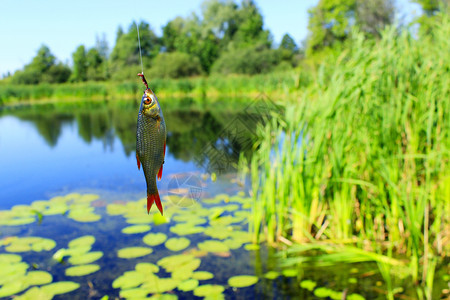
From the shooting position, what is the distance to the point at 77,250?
10.1 ft

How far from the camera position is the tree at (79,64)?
54.4ft

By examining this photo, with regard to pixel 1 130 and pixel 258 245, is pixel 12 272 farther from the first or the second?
pixel 1 130

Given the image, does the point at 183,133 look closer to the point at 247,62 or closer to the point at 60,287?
the point at 60,287

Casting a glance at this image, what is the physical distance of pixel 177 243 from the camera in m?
3.12

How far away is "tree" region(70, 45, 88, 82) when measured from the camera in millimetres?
16594

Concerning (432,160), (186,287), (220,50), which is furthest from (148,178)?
(220,50)

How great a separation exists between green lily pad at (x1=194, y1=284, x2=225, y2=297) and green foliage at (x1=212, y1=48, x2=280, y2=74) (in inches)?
845

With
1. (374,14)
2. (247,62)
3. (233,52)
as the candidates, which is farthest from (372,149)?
(233,52)

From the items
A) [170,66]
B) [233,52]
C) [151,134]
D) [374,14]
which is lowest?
[151,134]

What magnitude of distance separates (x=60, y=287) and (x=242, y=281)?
4.17ft

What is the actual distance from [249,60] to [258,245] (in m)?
22.1

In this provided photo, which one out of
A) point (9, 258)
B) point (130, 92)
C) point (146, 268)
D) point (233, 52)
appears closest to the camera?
point (146, 268)

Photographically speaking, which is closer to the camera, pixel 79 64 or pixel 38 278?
pixel 38 278

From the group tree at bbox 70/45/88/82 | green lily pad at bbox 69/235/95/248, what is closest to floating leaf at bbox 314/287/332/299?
green lily pad at bbox 69/235/95/248
